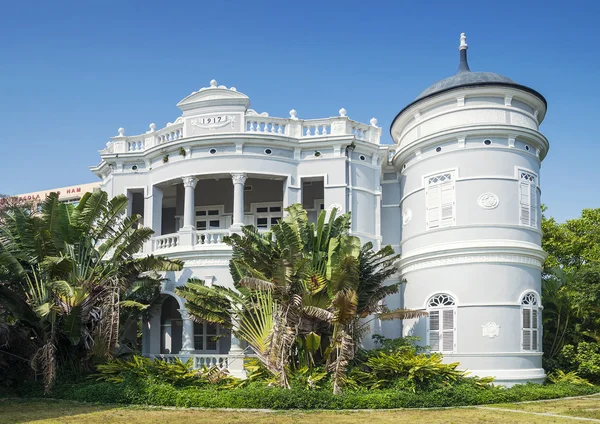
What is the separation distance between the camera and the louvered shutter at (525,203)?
21.6 m

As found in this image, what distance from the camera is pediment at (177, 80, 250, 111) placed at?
79.0 feet

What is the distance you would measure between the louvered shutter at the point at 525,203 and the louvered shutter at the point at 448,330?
157 inches

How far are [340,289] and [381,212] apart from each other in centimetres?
827

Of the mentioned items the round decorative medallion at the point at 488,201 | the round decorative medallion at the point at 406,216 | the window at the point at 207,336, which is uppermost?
the round decorative medallion at the point at 488,201

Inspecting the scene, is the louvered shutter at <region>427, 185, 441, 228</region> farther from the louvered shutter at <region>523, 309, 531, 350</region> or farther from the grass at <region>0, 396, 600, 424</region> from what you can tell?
the grass at <region>0, 396, 600, 424</region>

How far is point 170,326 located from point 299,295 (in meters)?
10.6

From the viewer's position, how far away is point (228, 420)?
1517cm

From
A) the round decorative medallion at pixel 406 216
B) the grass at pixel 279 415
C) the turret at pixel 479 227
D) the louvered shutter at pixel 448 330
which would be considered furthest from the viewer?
the round decorative medallion at pixel 406 216

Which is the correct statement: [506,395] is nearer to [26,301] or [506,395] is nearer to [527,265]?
[527,265]

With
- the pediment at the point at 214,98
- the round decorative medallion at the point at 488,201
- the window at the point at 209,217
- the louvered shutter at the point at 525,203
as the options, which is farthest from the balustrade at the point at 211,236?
the louvered shutter at the point at 525,203

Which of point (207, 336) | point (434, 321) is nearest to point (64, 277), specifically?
point (207, 336)

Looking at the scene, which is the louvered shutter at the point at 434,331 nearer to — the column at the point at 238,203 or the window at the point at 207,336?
the column at the point at 238,203

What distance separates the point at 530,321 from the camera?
68.9 ft

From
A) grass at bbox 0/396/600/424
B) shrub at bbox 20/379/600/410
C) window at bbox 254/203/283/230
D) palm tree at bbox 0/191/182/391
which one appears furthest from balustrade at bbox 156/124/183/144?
grass at bbox 0/396/600/424
